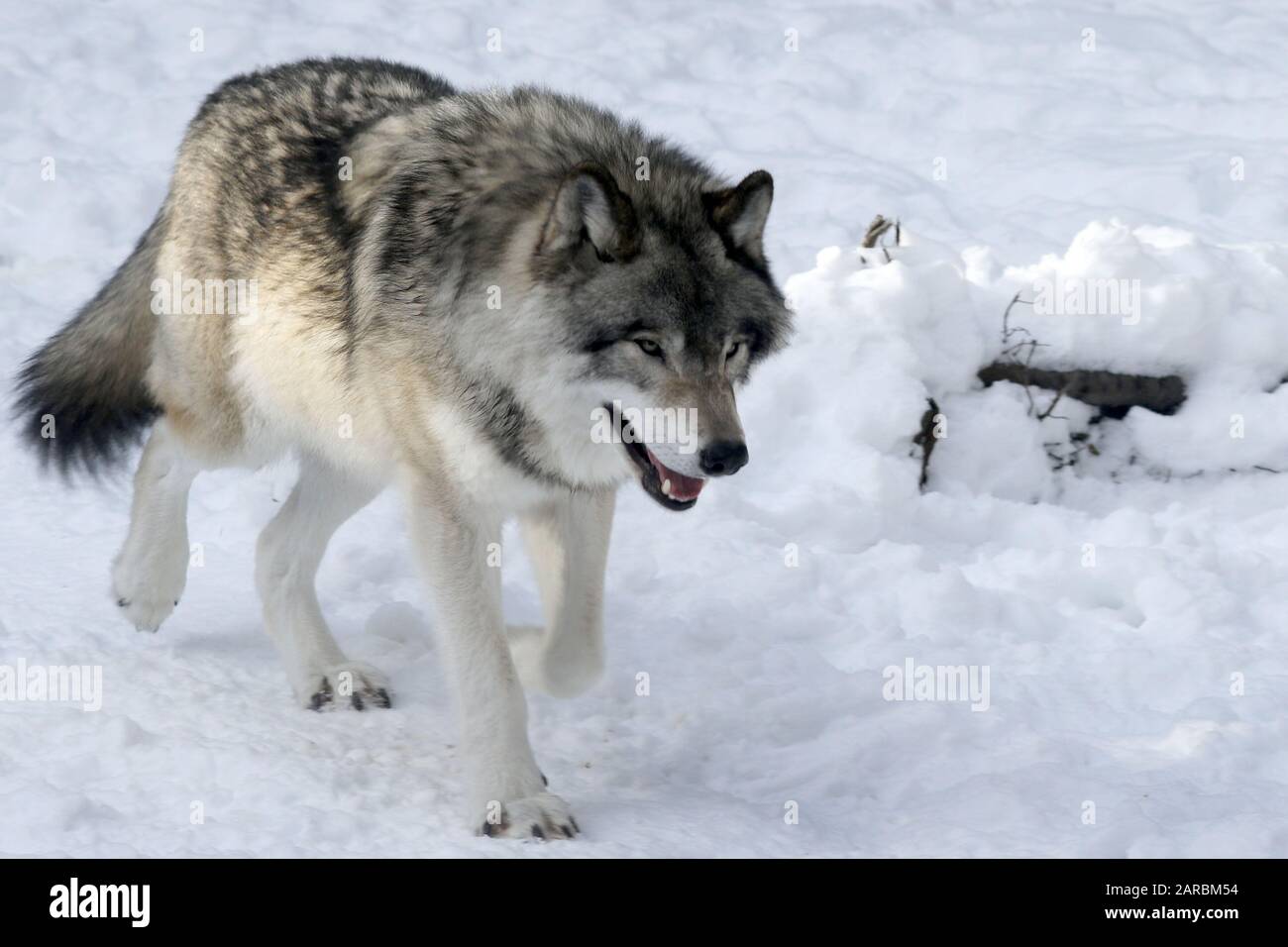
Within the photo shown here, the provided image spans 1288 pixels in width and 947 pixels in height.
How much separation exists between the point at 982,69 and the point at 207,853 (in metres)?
7.51

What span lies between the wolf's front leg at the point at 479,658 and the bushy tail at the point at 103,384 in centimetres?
139

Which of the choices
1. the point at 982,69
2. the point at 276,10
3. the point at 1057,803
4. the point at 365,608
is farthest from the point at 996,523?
the point at 276,10

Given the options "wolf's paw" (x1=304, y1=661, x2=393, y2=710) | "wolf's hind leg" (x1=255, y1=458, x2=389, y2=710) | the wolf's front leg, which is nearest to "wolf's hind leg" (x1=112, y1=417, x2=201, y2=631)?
"wolf's hind leg" (x1=255, y1=458, x2=389, y2=710)

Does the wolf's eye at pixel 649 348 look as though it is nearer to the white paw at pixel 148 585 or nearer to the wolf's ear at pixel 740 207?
the wolf's ear at pixel 740 207

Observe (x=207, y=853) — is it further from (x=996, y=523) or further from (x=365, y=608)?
(x=996, y=523)

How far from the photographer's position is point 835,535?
204 inches

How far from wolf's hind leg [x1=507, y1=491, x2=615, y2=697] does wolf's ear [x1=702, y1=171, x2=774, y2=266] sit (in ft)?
2.58

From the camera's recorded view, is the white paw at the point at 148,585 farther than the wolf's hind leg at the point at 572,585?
Yes

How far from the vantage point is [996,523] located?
17.7 feet

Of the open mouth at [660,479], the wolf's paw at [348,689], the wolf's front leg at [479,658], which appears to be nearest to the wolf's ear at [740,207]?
the open mouth at [660,479]

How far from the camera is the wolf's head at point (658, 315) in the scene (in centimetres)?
330

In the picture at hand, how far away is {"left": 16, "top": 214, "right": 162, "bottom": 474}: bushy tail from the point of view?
182 inches

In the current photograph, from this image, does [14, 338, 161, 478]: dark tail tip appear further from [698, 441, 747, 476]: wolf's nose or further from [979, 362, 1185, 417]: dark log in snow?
[979, 362, 1185, 417]: dark log in snow

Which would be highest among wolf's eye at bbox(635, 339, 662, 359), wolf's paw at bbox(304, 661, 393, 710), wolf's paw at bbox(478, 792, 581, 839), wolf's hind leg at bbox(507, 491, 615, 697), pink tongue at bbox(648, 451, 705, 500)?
wolf's eye at bbox(635, 339, 662, 359)
